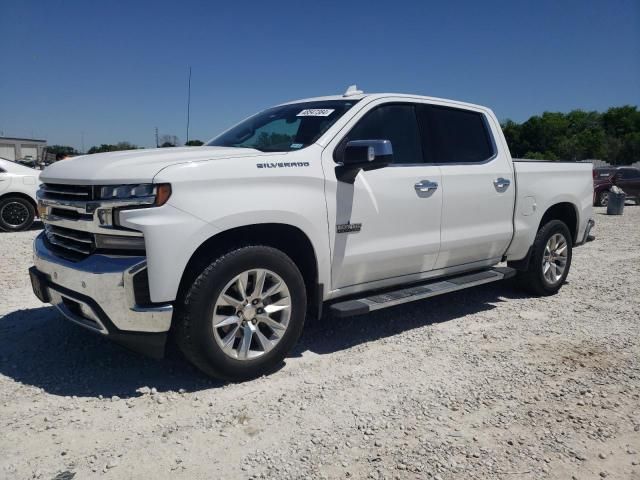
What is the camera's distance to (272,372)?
3.57 metres

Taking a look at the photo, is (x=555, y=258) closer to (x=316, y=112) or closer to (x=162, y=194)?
(x=316, y=112)

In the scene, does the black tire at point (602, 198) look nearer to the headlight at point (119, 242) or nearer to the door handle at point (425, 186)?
the door handle at point (425, 186)

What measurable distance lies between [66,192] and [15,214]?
7.74 meters

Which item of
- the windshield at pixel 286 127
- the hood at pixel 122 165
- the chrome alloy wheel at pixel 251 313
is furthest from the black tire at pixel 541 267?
the hood at pixel 122 165

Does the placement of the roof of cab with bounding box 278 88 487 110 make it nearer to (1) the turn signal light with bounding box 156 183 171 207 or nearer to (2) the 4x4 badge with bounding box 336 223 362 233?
(2) the 4x4 badge with bounding box 336 223 362 233

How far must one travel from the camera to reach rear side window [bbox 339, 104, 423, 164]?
156 inches

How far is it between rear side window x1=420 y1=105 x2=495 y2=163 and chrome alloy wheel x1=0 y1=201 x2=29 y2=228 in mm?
8537

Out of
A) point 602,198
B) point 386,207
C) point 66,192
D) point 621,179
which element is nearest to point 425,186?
point 386,207

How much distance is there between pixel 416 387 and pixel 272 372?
3.27ft

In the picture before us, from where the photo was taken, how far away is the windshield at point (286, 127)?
3.84 m

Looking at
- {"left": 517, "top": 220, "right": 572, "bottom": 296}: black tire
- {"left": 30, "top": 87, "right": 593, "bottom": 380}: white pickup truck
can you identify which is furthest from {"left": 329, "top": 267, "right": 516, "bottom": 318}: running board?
{"left": 517, "top": 220, "right": 572, "bottom": 296}: black tire

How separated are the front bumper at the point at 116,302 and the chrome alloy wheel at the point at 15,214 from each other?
7796 mm

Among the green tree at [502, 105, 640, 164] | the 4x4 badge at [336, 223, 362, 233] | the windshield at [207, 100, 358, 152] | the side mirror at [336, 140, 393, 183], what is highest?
the green tree at [502, 105, 640, 164]

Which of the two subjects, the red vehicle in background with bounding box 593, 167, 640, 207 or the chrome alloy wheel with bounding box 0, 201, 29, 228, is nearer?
the chrome alloy wheel with bounding box 0, 201, 29, 228
